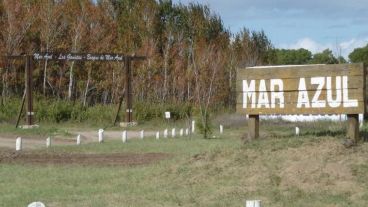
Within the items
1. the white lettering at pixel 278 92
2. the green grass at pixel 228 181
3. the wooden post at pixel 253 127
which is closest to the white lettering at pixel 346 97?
the green grass at pixel 228 181

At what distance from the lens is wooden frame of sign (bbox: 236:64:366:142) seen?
1255 centimetres

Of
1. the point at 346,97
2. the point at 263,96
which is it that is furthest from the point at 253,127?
the point at 346,97

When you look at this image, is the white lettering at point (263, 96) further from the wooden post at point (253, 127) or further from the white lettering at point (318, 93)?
the white lettering at point (318, 93)

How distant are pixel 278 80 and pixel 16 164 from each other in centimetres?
835

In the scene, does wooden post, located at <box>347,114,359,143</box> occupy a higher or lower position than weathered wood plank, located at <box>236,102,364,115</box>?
lower

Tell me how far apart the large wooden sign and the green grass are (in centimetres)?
81

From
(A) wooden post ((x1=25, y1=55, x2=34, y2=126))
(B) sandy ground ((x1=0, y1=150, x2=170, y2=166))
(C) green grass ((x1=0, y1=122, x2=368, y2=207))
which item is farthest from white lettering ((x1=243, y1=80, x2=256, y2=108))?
(A) wooden post ((x1=25, y1=55, x2=34, y2=126))

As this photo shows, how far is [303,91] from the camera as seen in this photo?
1334 centimetres

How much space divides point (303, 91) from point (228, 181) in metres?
3.25

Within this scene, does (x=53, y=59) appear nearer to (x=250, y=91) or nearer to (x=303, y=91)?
(x=250, y=91)

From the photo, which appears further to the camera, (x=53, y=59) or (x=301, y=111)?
(x=53, y=59)

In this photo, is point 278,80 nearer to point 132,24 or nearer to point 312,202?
point 312,202

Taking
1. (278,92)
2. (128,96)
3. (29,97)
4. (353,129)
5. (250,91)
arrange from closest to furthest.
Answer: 1. (353,129)
2. (278,92)
3. (250,91)
4. (29,97)
5. (128,96)

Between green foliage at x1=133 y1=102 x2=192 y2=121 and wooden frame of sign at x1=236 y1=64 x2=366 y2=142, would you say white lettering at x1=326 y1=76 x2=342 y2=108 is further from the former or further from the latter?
green foliage at x1=133 y1=102 x2=192 y2=121
